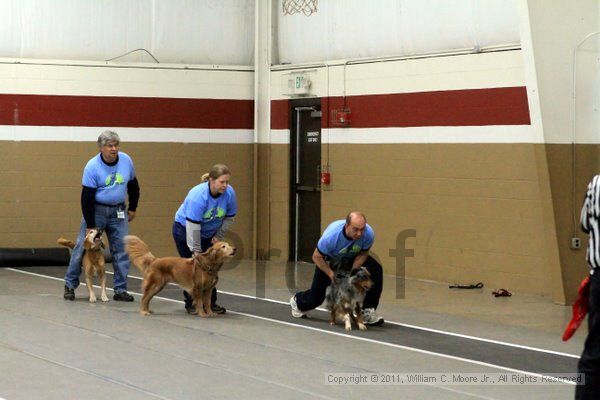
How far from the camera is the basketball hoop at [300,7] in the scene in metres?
18.5

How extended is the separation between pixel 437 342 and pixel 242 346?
193cm

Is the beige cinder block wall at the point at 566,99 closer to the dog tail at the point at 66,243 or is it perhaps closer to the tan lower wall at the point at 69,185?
the dog tail at the point at 66,243

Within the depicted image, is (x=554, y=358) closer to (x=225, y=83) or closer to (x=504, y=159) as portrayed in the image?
(x=504, y=159)

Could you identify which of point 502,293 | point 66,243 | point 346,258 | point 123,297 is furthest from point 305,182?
point 346,258

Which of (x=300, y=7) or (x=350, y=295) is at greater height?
(x=300, y=7)

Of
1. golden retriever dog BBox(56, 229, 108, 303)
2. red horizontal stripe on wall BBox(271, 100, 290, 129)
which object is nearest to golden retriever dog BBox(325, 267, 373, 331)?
golden retriever dog BBox(56, 229, 108, 303)

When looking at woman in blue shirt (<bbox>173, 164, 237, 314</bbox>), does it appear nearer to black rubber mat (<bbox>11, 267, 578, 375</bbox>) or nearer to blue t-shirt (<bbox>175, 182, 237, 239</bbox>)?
blue t-shirt (<bbox>175, 182, 237, 239</bbox>)

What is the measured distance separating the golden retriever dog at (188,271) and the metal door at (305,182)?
5.99 metres

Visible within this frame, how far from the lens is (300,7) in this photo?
61.5ft

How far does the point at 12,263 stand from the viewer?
688 inches

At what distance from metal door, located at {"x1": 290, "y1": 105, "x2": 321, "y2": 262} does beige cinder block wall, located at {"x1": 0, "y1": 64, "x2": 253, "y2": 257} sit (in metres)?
0.87

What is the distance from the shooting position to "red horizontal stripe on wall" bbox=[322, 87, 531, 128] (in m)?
14.9

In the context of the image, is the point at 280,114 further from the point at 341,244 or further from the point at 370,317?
the point at 370,317
